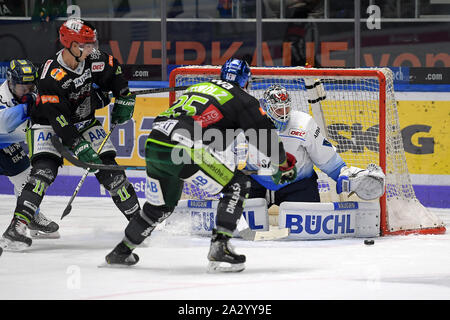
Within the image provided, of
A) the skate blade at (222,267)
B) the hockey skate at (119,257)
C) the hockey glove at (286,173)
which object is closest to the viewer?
the skate blade at (222,267)

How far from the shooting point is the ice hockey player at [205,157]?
4.39 m

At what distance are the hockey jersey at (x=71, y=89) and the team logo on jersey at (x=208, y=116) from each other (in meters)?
0.99

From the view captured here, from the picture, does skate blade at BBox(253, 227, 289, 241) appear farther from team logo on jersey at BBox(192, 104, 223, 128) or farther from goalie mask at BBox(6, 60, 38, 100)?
goalie mask at BBox(6, 60, 38, 100)

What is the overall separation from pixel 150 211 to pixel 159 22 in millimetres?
3720

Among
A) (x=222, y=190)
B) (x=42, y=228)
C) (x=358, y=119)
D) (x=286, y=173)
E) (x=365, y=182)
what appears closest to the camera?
(x=222, y=190)

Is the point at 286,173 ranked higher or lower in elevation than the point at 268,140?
lower

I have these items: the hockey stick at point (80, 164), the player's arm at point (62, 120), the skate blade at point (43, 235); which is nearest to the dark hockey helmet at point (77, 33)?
the player's arm at point (62, 120)

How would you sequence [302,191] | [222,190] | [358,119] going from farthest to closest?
1. [358,119]
2. [302,191]
3. [222,190]

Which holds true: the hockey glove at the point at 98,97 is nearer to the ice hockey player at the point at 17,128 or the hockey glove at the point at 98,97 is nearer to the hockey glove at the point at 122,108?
the hockey glove at the point at 122,108

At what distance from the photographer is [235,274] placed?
4.50m

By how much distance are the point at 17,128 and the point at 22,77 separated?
38 centimetres

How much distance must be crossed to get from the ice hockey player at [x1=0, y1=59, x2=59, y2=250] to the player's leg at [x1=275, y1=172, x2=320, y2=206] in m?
1.42

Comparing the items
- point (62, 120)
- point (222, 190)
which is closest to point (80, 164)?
point (62, 120)

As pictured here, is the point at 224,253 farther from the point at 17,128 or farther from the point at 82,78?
the point at 17,128
